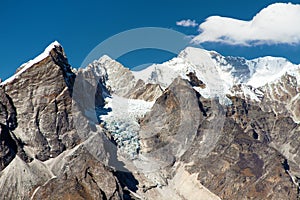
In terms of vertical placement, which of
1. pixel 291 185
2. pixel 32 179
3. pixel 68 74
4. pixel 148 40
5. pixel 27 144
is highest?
pixel 68 74

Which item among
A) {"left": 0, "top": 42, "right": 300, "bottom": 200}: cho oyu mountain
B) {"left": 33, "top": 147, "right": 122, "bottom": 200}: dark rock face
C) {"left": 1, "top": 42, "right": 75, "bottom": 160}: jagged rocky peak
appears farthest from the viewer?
{"left": 1, "top": 42, "right": 75, "bottom": 160}: jagged rocky peak

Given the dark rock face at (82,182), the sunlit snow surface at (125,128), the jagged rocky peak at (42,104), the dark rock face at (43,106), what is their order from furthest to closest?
the sunlit snow surface at (125,128) < the dark rock face at (43,106) < the jagged rocky peak at (42,104) < the dark rock face at (82,182)

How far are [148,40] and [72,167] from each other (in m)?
58.2

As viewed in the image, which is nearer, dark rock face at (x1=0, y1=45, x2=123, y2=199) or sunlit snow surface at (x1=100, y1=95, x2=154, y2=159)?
dark rock face at (x1=0, y1=45, x2=123, y2=199)

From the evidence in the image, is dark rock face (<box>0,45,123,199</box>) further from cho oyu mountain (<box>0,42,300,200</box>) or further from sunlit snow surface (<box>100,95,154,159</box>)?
sunlit snow surface (<box>100,95,154,159</box>)

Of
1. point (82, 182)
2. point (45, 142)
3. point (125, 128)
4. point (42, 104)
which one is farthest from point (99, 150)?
point (125, 128)

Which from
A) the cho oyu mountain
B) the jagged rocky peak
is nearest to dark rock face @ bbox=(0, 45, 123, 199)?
the jagged rocky peak

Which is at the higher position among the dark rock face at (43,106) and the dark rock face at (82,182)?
the dark rock face at (43,106)

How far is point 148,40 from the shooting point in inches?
3912

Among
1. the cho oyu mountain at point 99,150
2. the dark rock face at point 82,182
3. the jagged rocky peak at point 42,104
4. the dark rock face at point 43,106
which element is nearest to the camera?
the dark rock face at point 82,182

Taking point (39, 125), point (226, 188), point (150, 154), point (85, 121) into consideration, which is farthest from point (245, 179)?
point (39, 125)

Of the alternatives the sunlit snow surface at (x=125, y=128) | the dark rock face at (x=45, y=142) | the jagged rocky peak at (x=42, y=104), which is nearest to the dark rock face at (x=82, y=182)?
the dark rock face at (x=45, y=142)

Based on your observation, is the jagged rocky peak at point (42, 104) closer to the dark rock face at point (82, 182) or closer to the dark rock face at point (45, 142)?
the dark rock face at point (45, 142)

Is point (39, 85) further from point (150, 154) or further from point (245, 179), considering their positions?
point (245, 179)
